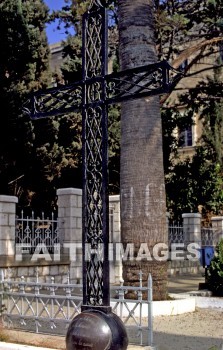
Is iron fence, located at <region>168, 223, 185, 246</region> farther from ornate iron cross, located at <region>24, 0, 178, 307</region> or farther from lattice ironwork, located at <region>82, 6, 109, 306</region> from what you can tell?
lattice ironwork, located at <region>82, 6, 109, 306</region>

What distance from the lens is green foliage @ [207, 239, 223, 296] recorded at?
11.9 m

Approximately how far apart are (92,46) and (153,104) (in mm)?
4768

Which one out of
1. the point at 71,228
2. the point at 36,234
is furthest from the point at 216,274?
the point at 36,234

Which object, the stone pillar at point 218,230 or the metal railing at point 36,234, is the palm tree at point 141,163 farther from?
the stone pillar at point 218,230

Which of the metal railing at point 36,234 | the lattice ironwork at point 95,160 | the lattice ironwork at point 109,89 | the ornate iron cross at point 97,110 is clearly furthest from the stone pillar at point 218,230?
the lattice ironwork at point 95,160

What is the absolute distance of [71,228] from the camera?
1445 centimetres

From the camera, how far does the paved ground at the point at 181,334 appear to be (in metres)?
7.07

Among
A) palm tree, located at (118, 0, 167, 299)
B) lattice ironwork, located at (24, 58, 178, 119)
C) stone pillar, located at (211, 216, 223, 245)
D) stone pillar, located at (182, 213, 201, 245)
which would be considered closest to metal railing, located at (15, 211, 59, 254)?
palm tree, located at (118, 0, 167, 299)

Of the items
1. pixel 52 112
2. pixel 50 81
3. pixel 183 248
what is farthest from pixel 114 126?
pixel 52 112

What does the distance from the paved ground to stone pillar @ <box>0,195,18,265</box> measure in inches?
173

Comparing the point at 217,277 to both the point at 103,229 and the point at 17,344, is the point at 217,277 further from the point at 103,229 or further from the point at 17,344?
the point at 103,229

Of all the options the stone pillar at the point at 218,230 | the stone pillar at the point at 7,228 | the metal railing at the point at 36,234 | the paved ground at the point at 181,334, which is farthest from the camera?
the stone pillar at the point at 218,230

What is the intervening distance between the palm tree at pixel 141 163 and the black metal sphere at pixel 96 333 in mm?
4832

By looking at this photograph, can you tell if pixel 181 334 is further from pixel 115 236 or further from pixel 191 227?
pixel 191 227
